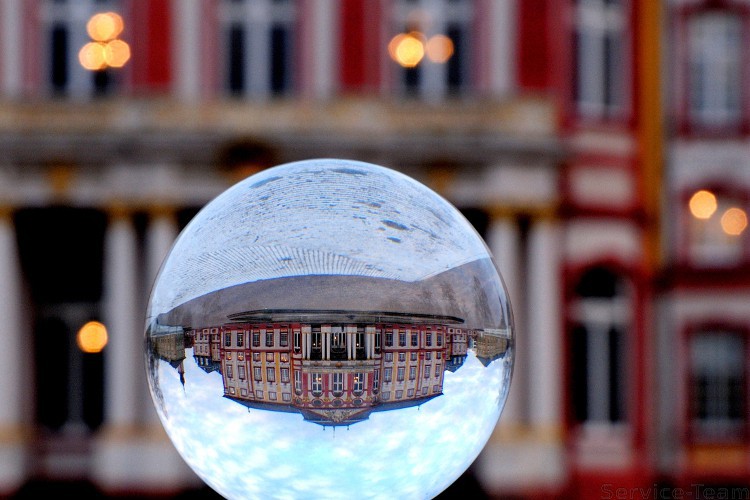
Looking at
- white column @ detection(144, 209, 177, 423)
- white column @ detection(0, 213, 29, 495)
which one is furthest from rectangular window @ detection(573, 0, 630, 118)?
white column @ detection(0, 213, 29, 495)

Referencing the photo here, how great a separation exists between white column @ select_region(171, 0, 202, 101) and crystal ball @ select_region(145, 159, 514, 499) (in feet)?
55.4

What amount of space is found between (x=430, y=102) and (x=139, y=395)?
6.01 m

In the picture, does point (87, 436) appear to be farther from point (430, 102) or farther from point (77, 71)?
point (430, 102)

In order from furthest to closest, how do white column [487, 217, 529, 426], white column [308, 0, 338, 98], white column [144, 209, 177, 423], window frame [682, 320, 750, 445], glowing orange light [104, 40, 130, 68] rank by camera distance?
→ window frame [682, 320, 750, 445] → glowing orange light [104, 40, 130, 68] → white column [308, 0, 338, 98] → white column [487, 217, 529, 426] → white column [144, 209, 177, 423]

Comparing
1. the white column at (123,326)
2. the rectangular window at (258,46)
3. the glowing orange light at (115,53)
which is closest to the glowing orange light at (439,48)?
the rectangular window at (258,46)

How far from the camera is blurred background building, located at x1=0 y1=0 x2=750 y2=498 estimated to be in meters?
19.7

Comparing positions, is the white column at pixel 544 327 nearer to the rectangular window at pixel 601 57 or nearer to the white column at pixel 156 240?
the rectangular window at pixel 601 57

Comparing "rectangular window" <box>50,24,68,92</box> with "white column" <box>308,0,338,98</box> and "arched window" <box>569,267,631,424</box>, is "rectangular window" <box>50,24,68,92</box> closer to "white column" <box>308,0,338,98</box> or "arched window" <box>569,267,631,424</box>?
"white column" <box>308,0,338,98</box>

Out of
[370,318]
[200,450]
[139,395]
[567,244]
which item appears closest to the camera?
[370,318]

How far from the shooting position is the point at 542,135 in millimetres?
19891

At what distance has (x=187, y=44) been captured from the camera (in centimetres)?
2039

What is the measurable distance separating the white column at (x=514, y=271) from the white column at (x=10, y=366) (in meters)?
7.03

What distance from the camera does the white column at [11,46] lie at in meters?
20.2

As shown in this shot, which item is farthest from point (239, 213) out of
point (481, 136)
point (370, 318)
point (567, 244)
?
point (567, 244)
